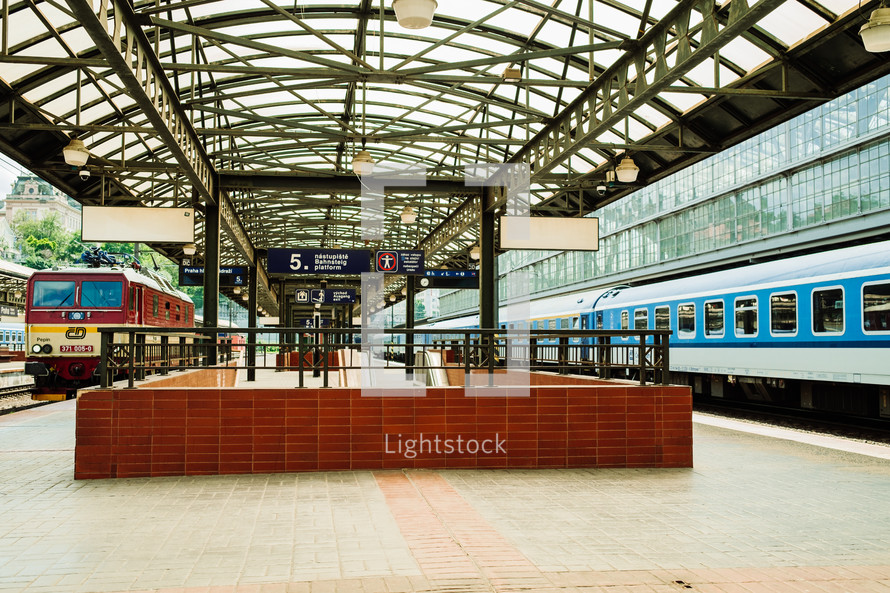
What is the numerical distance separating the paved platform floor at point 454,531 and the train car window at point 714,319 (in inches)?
373

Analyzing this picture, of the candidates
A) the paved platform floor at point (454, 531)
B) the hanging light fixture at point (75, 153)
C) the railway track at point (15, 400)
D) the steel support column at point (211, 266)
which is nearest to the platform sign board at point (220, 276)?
the railway track at point (15, 400)

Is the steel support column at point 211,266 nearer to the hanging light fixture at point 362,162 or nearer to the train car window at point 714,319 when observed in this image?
the hanging light fixture at point 362,162

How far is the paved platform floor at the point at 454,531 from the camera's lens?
15.0ft

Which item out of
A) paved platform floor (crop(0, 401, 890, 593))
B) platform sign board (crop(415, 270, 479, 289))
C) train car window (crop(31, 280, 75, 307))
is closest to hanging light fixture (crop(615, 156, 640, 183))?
paved platform floor (crop(0, 401, 890, 593))

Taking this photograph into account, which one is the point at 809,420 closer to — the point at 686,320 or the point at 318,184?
the point at 686,320

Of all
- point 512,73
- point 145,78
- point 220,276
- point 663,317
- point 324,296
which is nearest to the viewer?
point 145,78

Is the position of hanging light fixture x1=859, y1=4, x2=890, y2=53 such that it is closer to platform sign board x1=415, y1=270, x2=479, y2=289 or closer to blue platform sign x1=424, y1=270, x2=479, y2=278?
platform sign board x1=415, y1=270, x2=479, y2=289

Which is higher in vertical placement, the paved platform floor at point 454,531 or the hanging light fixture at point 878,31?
the hanging light fixture at point 878,31

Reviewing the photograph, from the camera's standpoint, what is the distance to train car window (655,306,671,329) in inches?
805

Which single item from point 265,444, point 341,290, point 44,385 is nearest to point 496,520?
point 265,444

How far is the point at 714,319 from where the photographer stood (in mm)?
18125

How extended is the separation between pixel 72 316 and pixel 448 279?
12.7m

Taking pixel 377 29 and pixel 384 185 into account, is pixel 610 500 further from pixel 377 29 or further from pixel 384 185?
pixel 384 185

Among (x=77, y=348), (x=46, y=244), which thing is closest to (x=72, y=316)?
(x=77, y=348)
